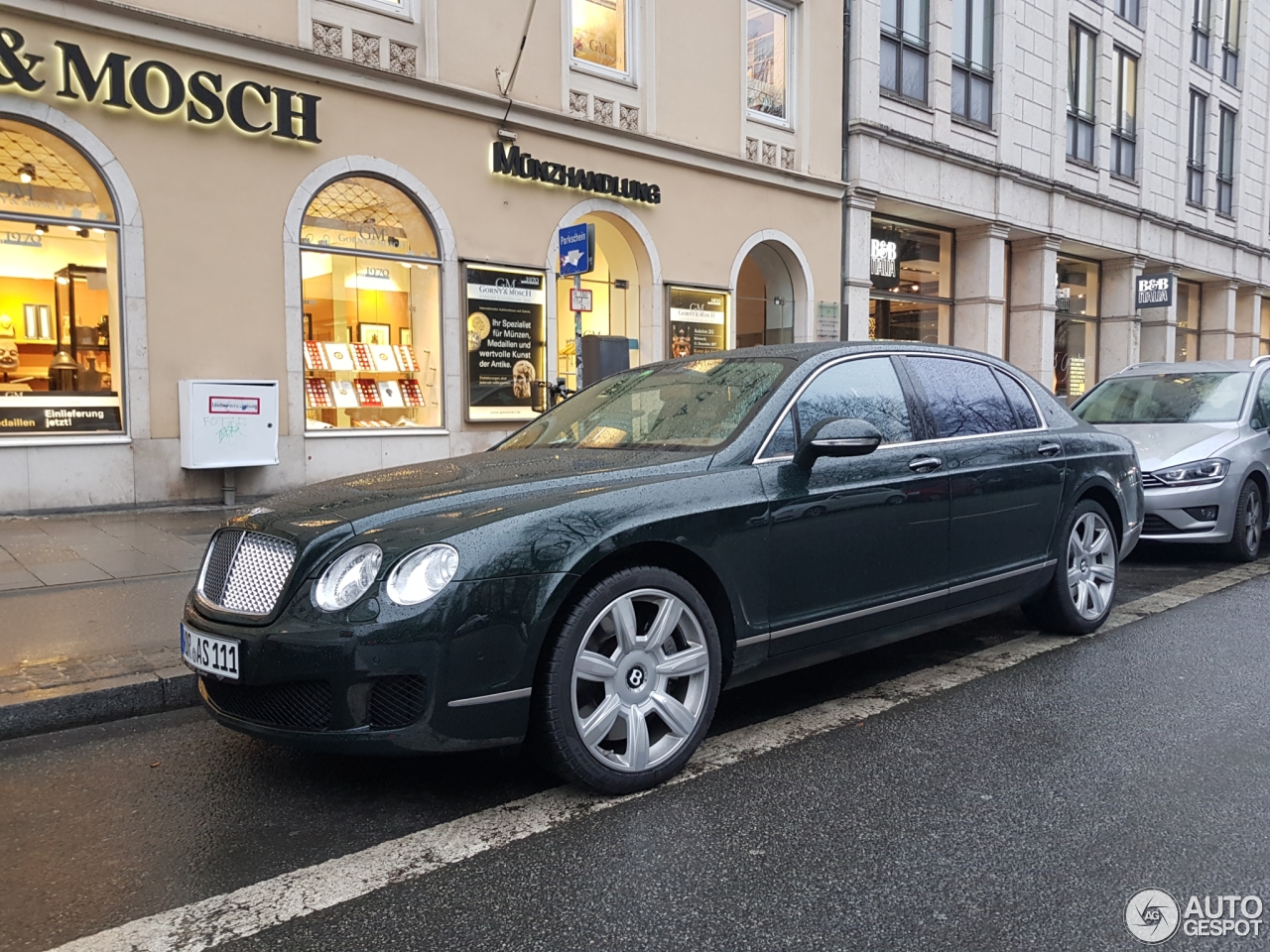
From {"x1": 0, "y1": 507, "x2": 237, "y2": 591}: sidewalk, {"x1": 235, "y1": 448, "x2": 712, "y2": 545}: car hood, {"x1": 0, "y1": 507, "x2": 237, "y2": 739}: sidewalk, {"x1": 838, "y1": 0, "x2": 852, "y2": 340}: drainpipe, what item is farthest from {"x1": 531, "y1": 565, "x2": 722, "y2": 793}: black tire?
{"x1": 838, "y1": 0, "x2": 852, "y2": 340}: drainpipe

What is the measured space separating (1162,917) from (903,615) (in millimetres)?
1919

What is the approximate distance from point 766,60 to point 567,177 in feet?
16.3

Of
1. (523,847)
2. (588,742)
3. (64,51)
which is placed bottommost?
(523,847)

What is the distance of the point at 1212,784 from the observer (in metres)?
3.41

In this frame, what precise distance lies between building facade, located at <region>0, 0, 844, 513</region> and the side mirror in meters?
6.16

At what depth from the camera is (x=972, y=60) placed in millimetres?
19281

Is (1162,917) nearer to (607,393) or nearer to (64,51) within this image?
(607,393)

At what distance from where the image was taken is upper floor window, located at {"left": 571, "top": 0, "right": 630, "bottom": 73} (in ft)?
43.1

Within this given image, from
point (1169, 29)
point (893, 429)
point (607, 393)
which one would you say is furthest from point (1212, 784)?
point (1169, 29)

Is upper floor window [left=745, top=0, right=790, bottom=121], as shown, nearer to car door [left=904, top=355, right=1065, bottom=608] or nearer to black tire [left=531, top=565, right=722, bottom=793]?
car door [left=904, top=355, right=1065, bottom=608]

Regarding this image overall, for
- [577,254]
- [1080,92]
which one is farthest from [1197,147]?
[577,254]

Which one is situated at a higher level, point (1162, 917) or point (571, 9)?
point (571, 9)

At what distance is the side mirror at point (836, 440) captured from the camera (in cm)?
383

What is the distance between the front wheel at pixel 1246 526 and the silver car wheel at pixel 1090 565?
281cm
